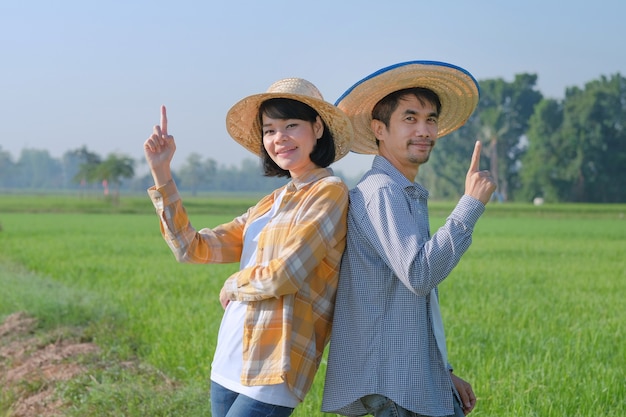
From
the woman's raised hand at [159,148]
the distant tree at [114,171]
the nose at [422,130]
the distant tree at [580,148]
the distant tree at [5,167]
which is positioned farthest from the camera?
the distant tree at [5,167]

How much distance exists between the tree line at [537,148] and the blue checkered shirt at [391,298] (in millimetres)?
55057

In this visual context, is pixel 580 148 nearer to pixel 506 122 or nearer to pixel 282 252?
pixel 506 122

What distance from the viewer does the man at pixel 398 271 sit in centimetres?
220

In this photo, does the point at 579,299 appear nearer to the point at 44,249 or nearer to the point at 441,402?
the point at 441,402

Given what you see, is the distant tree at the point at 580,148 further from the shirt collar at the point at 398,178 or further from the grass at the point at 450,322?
the shirt collar at the point at 398,178

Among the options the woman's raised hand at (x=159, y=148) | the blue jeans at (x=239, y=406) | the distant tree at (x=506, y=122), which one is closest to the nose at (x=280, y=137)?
the woman's raised hand at (x=159, y=148)

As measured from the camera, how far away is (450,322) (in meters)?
7.14

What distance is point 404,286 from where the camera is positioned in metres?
2.30

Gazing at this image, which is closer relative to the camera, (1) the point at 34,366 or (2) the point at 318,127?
(2) the point at 318,127

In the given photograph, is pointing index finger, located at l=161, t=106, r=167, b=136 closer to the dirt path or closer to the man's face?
the man's face

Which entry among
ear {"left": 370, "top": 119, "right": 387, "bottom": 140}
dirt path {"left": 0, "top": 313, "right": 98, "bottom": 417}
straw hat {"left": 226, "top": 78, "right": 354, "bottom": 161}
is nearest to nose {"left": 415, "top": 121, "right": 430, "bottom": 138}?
ear {"left": 370, "top": 119, "right": 387, "bottom": 140}

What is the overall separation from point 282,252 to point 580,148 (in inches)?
2206

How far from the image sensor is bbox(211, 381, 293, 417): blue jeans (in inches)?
90.3

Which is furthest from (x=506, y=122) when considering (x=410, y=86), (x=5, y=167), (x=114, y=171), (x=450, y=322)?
(x=5, y=167)
